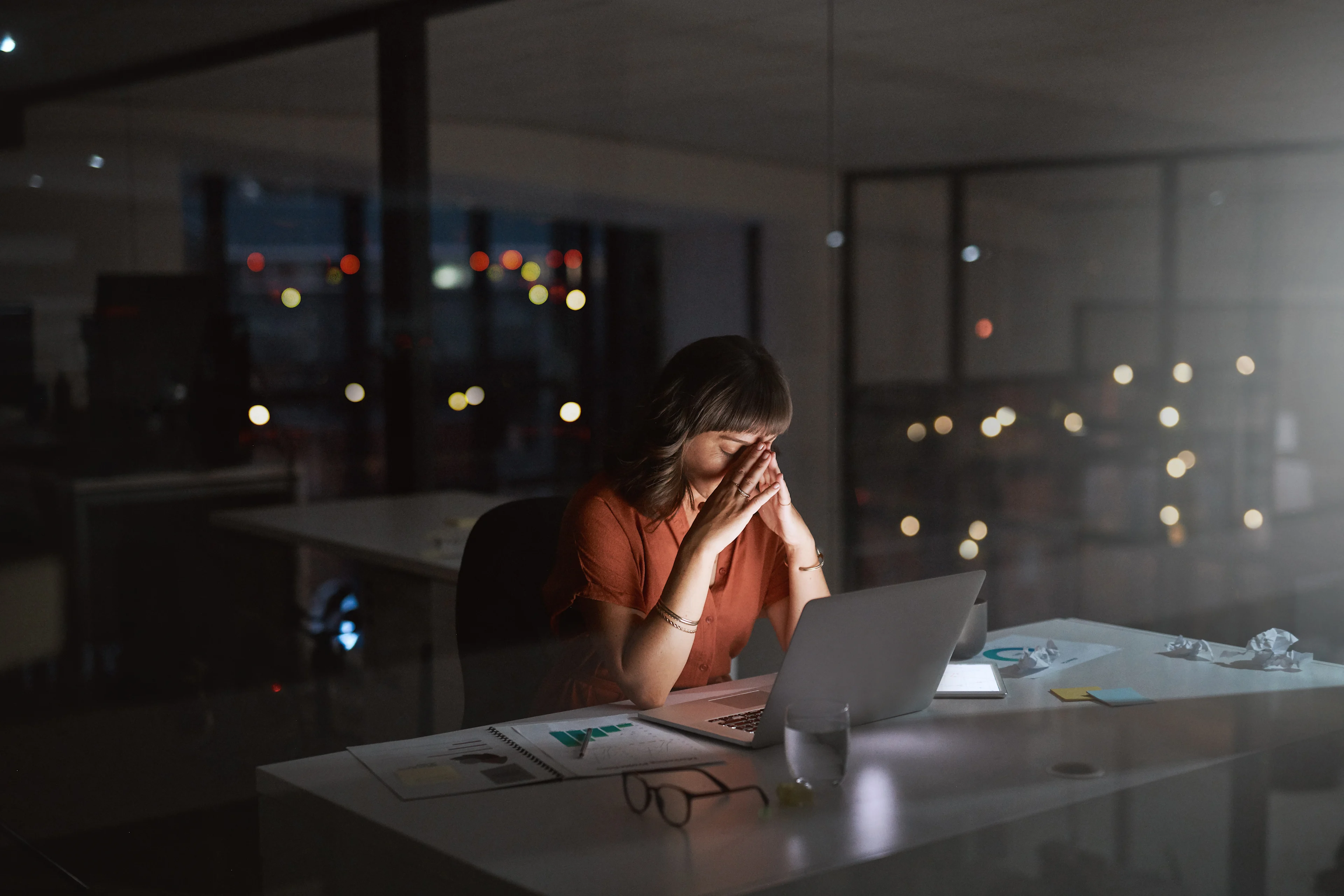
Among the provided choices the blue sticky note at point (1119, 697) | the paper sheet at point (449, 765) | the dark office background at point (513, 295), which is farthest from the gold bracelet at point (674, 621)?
the dark office background at point (513, 295)

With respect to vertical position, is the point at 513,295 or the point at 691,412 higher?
the point at 513,295

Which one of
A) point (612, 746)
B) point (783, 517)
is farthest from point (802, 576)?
point (612, 746)

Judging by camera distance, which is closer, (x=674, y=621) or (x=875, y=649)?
(x=875, y=649)

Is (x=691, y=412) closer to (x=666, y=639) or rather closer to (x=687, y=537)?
(x=687, y=537)

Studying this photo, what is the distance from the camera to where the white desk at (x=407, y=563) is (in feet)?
9.46

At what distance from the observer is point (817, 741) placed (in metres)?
1.27

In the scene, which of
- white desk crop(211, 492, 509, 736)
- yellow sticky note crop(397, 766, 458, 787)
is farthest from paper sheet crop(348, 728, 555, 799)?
white desk crop(211, 492, 509, 736)

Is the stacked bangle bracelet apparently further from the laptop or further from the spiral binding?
the spiral binding

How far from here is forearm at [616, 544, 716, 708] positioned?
159cm

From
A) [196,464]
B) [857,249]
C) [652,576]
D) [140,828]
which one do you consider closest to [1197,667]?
[652,576]

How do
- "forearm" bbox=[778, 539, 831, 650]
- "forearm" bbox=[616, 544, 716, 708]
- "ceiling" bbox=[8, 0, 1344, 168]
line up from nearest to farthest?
"forearm" bbox=[616, 544, 716, 708], "forearm" bbox=[778, 539, 831, 650], "ceiling" bbox=[8, 0, 1344, 168]

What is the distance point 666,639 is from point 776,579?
40cm

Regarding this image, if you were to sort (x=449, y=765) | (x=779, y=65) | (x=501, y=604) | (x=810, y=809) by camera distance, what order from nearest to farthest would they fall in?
(x=810, y=809)
(x=449, y=765)
(x=501, y=604)
(x=779, y=65)

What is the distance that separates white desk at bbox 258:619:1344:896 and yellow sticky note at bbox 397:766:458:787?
0.11 ft
